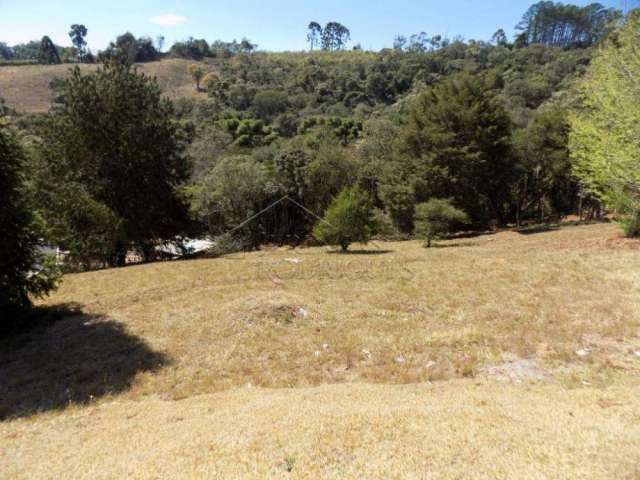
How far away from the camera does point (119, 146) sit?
19.3m

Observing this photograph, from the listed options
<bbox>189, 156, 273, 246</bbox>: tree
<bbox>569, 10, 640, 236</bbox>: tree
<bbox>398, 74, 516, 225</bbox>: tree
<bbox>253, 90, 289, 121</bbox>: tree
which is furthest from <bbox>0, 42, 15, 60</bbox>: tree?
<bbox>569, 10, 640, 236</bbox>: tree

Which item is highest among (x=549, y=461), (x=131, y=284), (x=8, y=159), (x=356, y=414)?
(x=8, y=159)

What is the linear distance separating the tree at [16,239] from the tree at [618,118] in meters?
17.0

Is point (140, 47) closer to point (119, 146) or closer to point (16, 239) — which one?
point (119, 146)

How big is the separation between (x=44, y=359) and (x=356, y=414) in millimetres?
7083

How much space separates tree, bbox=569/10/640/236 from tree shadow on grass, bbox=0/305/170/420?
14457 mm

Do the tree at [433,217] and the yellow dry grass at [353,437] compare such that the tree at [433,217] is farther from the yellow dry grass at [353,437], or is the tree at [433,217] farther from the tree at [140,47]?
the tree at [140,47]

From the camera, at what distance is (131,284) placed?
43.2ft

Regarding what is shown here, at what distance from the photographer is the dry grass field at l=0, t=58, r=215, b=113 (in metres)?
77.8

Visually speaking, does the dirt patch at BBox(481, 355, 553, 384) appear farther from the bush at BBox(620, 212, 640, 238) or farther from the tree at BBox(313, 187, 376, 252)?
the bush at BBox(620, 212, 640, 238)

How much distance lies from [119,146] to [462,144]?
2216 cm

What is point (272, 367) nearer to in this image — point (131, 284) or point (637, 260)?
point (131, 284)

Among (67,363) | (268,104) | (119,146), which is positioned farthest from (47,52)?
(67,363)

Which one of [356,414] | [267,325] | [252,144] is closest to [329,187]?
[252,144]
